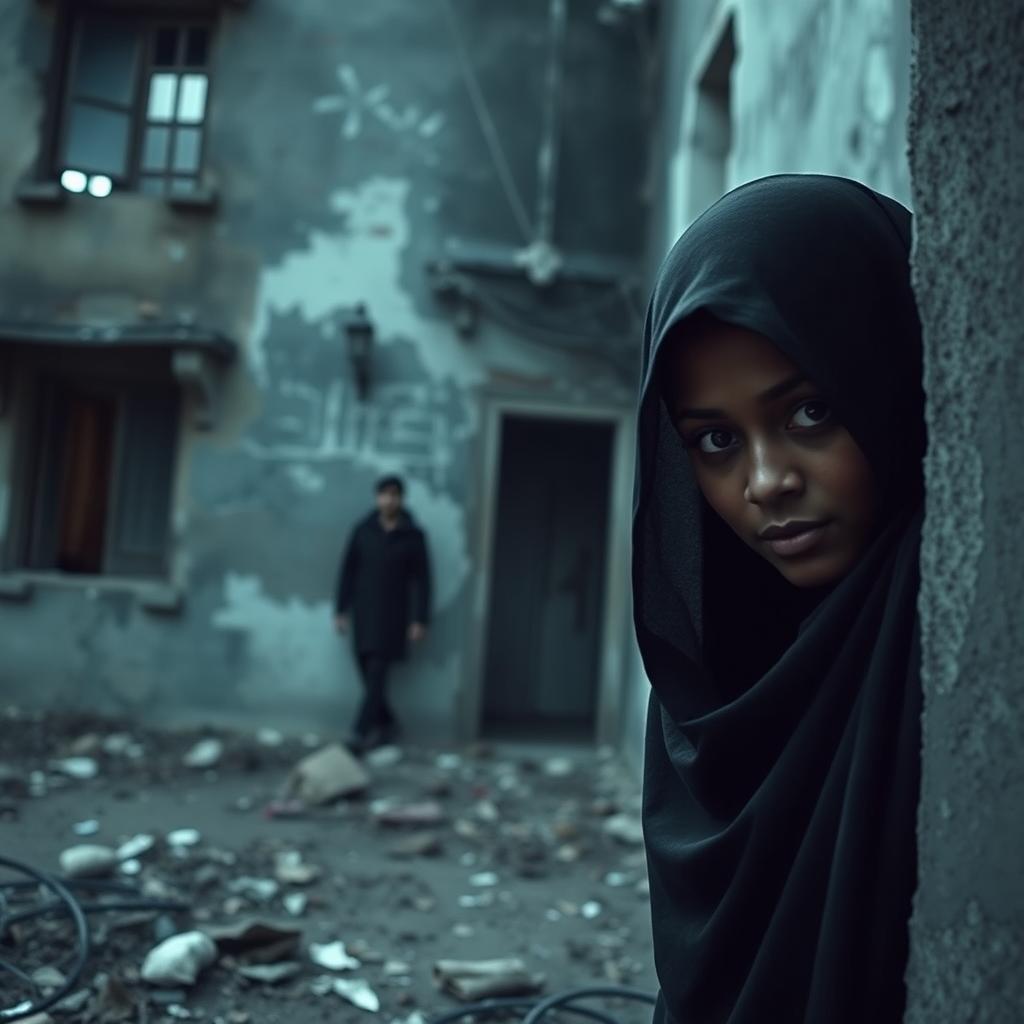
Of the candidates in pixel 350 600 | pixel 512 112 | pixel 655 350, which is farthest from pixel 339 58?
pixel 655 350

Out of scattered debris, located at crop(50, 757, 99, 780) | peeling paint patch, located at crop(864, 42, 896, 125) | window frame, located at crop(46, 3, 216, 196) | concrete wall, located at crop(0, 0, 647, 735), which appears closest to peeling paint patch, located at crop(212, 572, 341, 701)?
concrete wall, located at crop(0, 0, 647, 735)

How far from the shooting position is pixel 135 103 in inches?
291

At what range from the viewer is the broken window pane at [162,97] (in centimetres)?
736

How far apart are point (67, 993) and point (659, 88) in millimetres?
6307

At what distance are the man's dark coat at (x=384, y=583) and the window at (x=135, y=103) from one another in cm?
305

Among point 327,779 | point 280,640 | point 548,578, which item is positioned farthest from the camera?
point 548,578

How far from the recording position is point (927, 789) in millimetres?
710

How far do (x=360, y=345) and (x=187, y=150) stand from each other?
2218mm

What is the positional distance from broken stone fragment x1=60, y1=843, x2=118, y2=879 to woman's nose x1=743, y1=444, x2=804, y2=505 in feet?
A: 10.8

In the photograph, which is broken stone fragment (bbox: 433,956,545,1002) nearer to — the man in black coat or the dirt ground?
the dirt ground

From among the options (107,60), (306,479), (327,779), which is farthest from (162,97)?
(327,779)

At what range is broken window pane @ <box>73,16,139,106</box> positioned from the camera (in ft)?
24.1

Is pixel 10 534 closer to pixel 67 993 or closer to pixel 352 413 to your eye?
pixel 352 413

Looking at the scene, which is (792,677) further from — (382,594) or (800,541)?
(382,594)
